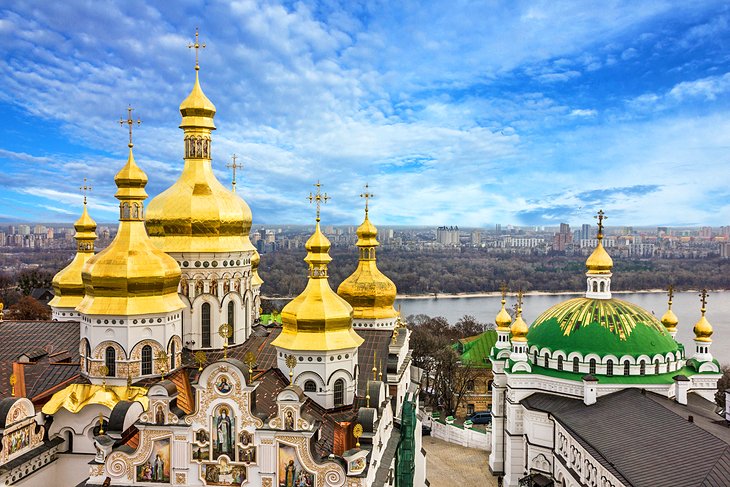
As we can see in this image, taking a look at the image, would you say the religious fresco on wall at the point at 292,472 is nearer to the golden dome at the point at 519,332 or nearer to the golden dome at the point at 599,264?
the golden dome at the point at 519,332

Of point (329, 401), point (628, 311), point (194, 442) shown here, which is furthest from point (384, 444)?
point (628, 311)

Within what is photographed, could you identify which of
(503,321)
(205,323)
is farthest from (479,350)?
(205,323)

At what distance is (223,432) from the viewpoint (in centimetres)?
980

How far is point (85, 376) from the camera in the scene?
41.0 feet

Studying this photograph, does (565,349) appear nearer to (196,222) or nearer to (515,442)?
(515,442)

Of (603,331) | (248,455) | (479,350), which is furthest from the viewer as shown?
(479,350)

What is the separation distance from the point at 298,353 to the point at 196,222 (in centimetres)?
416

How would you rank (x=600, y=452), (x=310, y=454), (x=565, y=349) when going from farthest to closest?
1. (x=565, y=349)
2. (x=600, y=452)
3. (x=310, y=454)

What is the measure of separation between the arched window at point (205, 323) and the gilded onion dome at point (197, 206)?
1.33 m

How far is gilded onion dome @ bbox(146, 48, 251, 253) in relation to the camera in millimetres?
14258

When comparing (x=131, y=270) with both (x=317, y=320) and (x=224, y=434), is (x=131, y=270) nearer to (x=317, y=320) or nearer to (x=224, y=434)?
(x=317, y=320)

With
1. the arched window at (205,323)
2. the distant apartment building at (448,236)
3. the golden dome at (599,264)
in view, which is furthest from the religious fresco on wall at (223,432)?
the distant apartment building at (448,236)

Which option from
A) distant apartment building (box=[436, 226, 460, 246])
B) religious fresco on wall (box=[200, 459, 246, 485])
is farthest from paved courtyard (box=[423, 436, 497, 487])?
distant apartment building (box=[436, 226, 460, 246])

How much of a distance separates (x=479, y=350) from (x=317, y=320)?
55.1 ft
